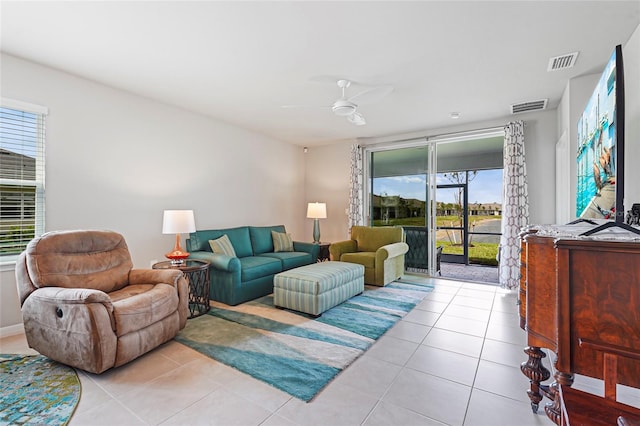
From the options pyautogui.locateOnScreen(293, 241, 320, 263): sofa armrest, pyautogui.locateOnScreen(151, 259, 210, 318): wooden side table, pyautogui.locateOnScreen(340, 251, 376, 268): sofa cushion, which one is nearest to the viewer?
pyautogui.locateOnScreen(151, 259, 210, 318): wooden side table

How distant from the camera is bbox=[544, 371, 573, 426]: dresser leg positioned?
3.95 ft

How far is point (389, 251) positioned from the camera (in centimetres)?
450

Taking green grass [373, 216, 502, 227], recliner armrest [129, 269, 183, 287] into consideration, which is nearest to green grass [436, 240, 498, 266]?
green grass [373, 216, 502, 227]

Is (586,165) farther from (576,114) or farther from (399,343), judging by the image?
(399,343)

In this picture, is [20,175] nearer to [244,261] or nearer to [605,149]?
[244,261]

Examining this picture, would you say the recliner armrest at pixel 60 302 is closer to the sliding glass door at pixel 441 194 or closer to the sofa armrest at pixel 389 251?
the sofa armrest at pixel 389 251

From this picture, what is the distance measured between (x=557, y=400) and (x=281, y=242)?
4.14 meters

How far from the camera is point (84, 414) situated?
1718 mm

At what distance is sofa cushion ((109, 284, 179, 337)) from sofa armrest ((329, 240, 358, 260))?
2.69 m

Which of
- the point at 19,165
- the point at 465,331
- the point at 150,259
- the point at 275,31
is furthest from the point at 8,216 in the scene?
the point at 465,331

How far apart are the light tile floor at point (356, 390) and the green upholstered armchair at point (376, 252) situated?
1722 mm

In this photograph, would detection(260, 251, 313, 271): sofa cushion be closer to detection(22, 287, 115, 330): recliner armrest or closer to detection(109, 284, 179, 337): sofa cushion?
detection(109, 284, 179, 337): sofa cushion

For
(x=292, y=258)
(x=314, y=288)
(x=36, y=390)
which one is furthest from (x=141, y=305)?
(x=292, y=258)

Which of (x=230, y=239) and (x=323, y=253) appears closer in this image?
(x=230, y=239)
